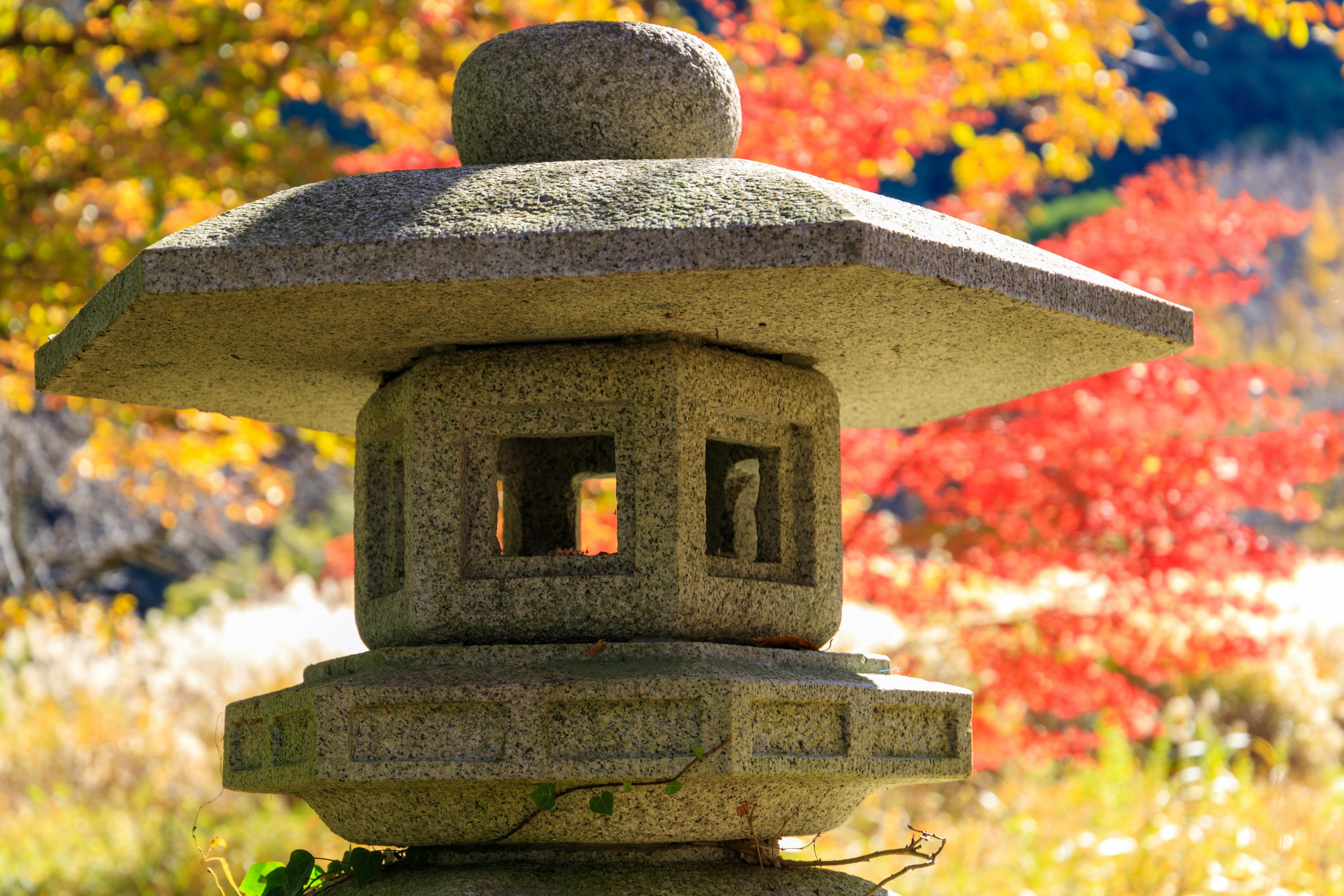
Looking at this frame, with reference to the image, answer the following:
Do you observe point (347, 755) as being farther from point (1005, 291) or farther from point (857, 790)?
point (1005, 291)

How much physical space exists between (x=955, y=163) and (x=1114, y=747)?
3.24 meters

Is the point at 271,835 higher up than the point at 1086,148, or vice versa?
the point at 1086,148

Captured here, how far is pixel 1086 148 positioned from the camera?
8.04 meters

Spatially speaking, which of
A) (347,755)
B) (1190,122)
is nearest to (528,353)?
(347,755)

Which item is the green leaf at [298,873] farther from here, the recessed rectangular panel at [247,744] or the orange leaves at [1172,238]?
the orange leaves at [1172,238]

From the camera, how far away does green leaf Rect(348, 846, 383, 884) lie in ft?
7.57

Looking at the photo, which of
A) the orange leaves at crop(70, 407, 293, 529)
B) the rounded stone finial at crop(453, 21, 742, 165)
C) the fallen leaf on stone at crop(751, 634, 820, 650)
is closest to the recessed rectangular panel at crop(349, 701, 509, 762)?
the fallen leaf on stone at crop(751, 634, 820, 650)

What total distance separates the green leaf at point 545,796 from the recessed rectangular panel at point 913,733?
1.82ft

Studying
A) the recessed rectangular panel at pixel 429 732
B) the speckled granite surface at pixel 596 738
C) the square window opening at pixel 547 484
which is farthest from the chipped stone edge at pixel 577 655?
the square window opening at pixel 547 484

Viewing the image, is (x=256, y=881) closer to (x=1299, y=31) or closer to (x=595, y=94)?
(x=595, y=94)

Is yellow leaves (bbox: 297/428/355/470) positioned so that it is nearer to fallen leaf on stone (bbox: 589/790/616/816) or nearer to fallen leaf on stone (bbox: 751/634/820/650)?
fallen leaf on stone (bbox: 751/634/820/650)

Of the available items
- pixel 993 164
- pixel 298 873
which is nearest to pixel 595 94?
pixel 298 873

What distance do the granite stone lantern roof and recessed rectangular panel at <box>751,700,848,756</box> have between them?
2.10 feet

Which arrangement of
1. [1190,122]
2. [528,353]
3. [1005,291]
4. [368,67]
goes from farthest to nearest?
[1190,122]
[368,67]
[528,353]
[1005,291]
